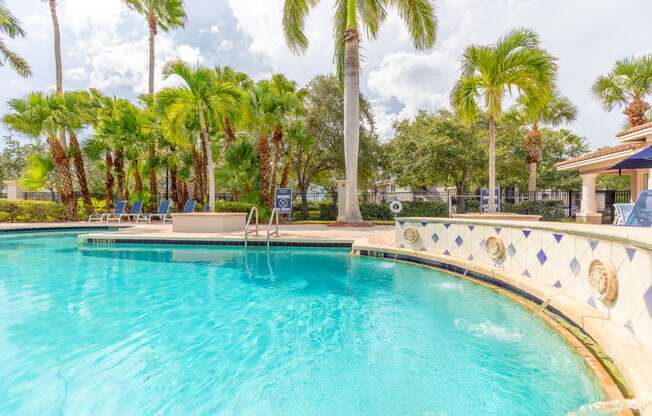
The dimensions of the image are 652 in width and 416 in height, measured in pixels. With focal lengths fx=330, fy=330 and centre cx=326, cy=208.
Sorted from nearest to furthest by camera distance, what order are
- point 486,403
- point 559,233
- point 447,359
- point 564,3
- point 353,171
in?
1. point 486,403
2. point 447,359
3. point 559,233
4. point 564,3
5. point 353,171

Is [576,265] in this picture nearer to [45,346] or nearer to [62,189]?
[45,346]

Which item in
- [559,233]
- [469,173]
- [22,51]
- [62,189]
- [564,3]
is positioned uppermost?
[22,51]

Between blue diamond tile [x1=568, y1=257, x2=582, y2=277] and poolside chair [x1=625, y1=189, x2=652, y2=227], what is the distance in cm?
293

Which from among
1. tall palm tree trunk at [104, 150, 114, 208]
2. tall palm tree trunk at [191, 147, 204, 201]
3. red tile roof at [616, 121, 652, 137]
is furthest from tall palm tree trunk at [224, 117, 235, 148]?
red tile roof at [616, 121, 652, 137]

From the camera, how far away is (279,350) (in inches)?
132

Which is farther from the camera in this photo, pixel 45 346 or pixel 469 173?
pixel 469 173

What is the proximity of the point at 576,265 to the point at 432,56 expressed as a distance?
1140cm

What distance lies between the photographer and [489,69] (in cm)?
930

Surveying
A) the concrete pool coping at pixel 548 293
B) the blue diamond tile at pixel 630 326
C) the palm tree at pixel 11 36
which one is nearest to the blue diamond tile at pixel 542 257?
the concrete pool coping at pixel 548 293

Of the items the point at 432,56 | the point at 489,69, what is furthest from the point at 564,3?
the point at 432,56

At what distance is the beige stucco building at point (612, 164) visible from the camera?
10250 millimetres

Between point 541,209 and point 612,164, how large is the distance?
156 inches

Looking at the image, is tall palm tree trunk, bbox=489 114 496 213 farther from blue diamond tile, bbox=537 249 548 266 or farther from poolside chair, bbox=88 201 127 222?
poolside chair, bbox=88 201 127 222

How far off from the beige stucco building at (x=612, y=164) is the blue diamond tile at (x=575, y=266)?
7359mm
